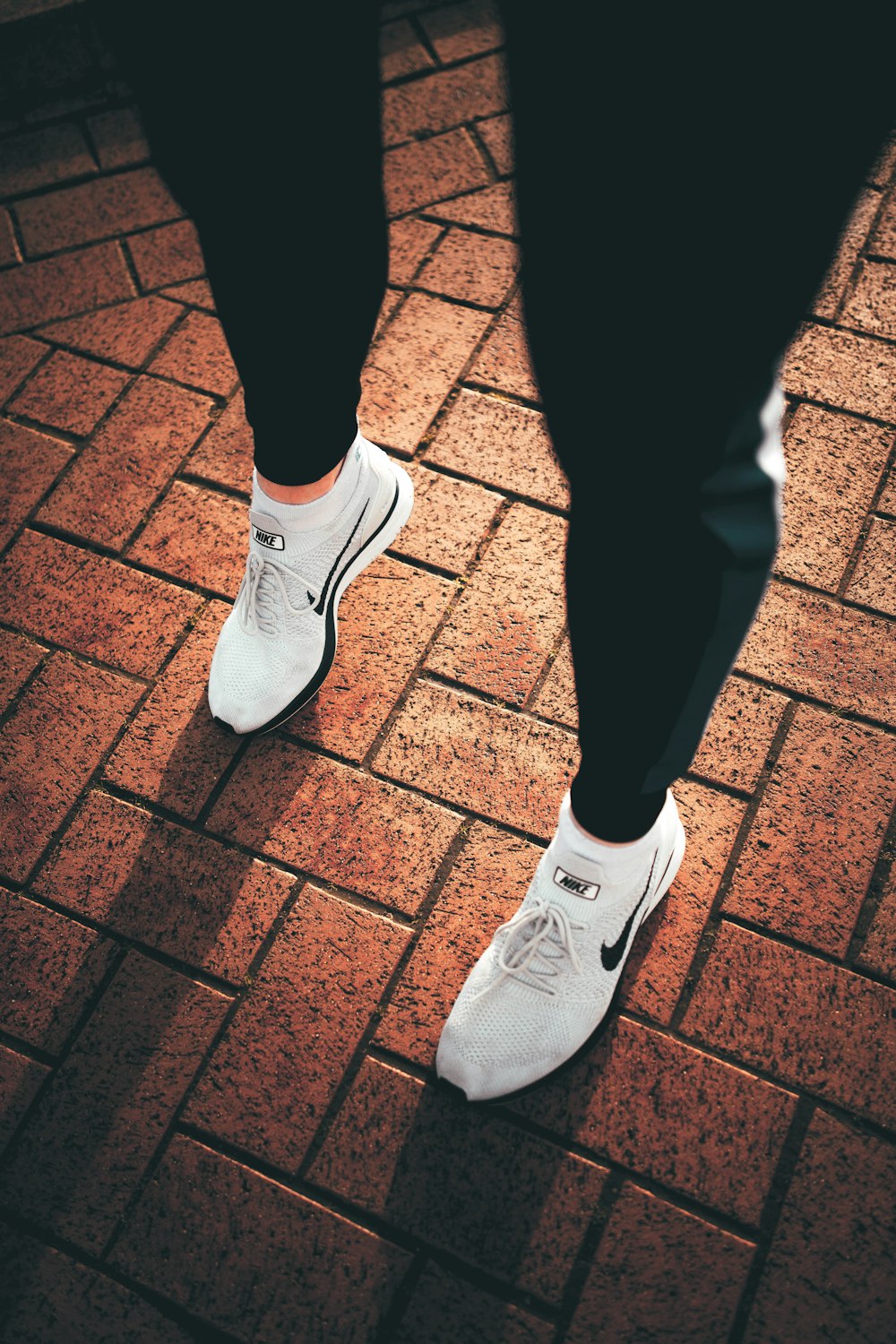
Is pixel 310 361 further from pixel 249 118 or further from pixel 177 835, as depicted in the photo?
pixel 177 835

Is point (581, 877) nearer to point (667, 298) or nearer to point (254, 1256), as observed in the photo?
point (254, 1256)

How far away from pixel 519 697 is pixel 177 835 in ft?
2.33

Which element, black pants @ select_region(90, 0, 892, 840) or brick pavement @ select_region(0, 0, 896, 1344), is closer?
black pants @ select_region(90, 0, 892, 840)

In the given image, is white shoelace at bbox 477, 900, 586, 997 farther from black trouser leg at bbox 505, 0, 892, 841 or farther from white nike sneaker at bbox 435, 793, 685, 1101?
black trouser leg at bbox 505, 0, 892, 841

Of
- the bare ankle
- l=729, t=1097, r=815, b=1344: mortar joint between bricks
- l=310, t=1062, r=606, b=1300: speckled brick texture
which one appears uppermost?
the bare ankle

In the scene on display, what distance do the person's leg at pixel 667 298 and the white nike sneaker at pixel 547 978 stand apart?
1.04 ft

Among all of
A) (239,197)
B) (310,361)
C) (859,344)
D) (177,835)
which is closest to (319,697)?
(177,835)

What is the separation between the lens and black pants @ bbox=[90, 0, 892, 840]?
2.36 feet

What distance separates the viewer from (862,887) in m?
1.62

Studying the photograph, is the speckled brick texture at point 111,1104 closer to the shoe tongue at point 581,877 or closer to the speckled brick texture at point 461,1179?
the speckled brick texture at point 461,1179

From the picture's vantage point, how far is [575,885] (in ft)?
4.62

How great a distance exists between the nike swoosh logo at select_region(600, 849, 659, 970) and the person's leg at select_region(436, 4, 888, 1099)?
1.25 feet

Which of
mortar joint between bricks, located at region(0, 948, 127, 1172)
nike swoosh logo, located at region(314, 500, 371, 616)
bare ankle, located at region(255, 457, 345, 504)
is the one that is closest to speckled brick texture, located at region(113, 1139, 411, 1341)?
mortar joint between bricks, located at region(0, 948, 127, 1172)

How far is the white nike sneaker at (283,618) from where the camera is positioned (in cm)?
171
